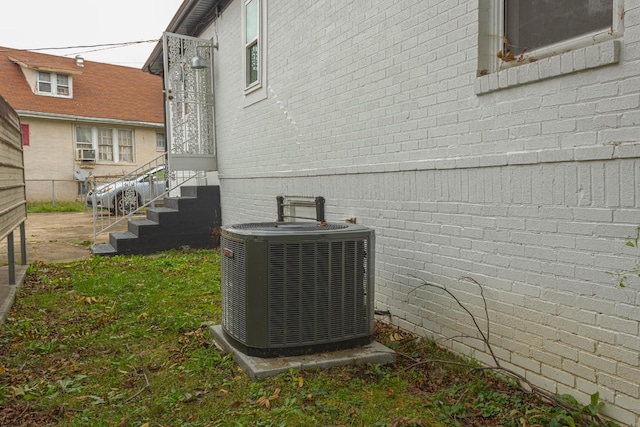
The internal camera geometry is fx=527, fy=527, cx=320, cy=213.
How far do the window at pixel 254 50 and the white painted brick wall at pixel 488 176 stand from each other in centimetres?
143

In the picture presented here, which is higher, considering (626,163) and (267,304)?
(626,163)

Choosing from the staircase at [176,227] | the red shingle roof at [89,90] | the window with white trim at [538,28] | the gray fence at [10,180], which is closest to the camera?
the window with white trim at [538,28]

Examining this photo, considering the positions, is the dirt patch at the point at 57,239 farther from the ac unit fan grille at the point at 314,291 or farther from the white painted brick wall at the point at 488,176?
the ac unit fan grille at the point at 314,291

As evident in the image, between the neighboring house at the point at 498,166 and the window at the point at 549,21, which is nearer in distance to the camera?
the neighboring house at the point at 498,166

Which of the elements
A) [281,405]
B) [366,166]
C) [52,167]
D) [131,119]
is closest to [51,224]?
[52,167]

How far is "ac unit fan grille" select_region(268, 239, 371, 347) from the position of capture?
11.4ft

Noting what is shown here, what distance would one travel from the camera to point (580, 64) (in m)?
2.73

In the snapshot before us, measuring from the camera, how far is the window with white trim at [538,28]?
280cm

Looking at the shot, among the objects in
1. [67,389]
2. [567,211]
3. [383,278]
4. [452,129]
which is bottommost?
[67,389]

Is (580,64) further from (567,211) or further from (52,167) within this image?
(52,167)

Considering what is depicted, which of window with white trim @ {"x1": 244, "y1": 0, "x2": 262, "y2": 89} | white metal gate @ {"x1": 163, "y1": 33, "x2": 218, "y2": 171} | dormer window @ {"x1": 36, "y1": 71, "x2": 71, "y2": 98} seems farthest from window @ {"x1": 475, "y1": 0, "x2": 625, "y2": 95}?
dormer window @ {"x1": 36, "y1": 71, "x2": 71, "y2": 98}

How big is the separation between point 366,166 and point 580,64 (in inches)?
87.4

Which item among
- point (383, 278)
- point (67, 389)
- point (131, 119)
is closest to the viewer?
point (67, 389)

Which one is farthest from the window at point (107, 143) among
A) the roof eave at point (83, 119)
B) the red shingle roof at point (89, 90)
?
the red shingle roof at point (89, 90)
